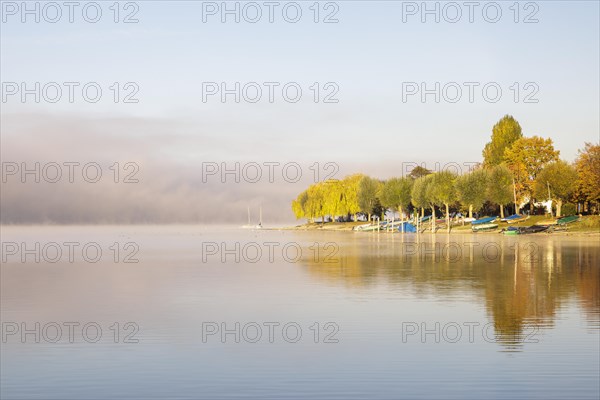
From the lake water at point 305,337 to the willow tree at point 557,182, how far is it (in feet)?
274

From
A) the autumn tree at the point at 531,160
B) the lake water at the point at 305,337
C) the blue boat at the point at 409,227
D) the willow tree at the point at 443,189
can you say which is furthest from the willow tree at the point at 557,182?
the lake water at the point at 305,337

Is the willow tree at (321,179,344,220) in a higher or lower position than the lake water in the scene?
higher

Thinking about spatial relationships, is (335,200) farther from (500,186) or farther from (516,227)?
(516,227)

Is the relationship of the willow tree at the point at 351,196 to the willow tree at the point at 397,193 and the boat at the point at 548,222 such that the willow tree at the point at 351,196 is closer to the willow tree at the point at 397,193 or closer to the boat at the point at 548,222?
the willow tree at the point at 397,193

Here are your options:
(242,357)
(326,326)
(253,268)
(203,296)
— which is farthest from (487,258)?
(242,357)

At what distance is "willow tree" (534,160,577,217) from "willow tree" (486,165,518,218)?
312 inches

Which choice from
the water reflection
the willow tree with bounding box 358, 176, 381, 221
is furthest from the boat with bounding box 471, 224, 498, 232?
the water reflection

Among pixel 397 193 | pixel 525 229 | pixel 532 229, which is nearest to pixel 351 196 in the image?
pixel 397 193

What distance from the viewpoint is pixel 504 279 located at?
1528 inches

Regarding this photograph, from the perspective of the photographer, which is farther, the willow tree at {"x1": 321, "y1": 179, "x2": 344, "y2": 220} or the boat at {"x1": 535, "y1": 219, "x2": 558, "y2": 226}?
the willow tree at {"x1": 321, "y1": 179, "x2": 344, "y2": 220}

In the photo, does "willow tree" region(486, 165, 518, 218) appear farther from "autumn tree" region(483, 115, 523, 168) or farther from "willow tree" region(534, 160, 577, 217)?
"autumn tree" region(483, 115, 523, 168)

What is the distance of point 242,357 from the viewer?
18.3 metres

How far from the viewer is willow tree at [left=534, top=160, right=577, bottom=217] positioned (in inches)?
4793

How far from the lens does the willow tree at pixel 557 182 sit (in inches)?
4793
